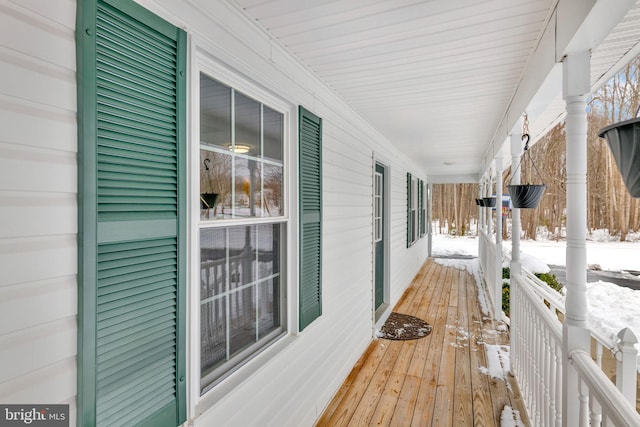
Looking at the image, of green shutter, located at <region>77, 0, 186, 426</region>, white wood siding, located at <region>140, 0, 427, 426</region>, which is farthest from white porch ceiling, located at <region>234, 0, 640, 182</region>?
green shutter, located at <region>77, 0, 186, 426</region>

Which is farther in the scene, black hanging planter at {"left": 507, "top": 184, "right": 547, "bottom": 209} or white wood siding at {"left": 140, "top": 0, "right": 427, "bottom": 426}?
black hanging planter at {"left": 507, "top": 184, "right": 547, "bottom": 209}

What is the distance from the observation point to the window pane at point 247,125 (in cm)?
182

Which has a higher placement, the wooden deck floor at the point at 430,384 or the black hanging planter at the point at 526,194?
the black hanging planter at the point at 526,194

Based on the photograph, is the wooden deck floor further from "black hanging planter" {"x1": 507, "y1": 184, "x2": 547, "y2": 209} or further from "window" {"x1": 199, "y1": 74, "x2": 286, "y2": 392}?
"black hanging planter" {"x1": 507, "y1": 184, "x2": 547, "y2": 209}

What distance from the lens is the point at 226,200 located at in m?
1.72

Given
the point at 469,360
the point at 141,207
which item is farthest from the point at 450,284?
the point at 141,207

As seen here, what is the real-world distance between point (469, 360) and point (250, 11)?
3883 mm

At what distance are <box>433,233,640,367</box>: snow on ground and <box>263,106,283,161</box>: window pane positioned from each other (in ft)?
6.51

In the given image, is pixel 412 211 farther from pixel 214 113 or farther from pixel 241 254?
pixel 214 113

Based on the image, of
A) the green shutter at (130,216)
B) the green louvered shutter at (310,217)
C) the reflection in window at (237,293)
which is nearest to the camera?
the green shutter at (130,216)

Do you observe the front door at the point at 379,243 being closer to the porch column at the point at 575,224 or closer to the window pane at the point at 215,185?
the porch column at the point at 575,224

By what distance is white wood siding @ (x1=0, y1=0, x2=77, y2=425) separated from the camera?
86cm

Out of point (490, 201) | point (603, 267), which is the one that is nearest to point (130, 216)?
point (490, 201)

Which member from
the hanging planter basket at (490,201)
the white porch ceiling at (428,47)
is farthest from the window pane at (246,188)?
the hanging planter basket at (490,201)
